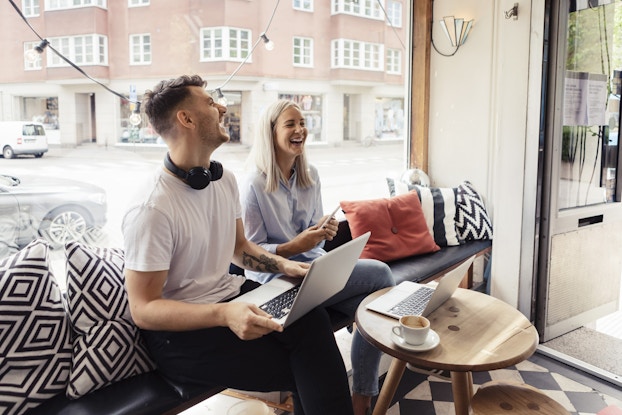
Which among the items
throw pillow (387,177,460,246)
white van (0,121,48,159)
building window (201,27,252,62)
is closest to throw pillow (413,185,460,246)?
throw pillow (387,177,460,246)

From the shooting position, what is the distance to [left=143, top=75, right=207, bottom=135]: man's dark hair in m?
1.54

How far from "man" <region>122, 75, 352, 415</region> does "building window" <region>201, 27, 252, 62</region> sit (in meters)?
0.90

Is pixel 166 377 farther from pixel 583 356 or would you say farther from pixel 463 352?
pixel 583 356

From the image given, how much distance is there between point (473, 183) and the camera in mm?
3354

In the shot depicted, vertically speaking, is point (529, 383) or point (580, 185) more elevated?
point (580, 185)

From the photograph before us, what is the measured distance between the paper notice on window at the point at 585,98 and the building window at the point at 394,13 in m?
1.31

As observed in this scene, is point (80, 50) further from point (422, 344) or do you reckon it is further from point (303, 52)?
point (422, 344)

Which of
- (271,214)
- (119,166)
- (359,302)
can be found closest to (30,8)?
(119,166)

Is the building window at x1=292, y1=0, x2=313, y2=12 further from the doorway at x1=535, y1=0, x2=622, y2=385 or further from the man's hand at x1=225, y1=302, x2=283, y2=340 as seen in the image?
the man's hand at x1=225, y1=302, x2=283, y2=340

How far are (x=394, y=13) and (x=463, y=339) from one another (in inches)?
103

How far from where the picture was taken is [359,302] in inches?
80.4

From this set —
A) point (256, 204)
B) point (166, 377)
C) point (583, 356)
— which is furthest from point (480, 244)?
point (166, 377)

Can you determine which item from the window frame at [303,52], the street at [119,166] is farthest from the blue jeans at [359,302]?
the window frame at [303,52]

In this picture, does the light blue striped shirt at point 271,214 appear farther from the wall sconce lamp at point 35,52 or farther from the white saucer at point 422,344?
the wall sconce lamp at point 35,52
